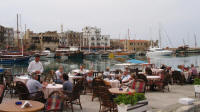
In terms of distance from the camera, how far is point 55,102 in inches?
222

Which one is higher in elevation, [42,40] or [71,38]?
[71,38]

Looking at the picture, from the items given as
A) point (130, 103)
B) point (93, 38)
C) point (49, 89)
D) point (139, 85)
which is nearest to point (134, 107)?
point (130, 103)

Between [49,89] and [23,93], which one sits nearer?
[23,93]

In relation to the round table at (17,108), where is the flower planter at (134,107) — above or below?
below

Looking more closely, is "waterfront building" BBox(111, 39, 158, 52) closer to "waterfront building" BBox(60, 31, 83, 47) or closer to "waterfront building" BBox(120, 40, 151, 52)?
Result: "waterfront building" BBox(120, 40, 151, 52)

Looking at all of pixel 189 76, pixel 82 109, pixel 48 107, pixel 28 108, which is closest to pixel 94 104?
pixel 82 109

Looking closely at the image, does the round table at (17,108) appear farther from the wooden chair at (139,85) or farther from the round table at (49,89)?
the wooden chair at (139,85)


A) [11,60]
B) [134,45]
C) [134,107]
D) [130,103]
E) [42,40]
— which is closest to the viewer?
[130,103]

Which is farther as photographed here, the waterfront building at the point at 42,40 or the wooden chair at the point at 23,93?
the waterfront building at the point at 42,40

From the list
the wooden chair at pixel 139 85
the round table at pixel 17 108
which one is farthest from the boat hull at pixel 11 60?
the round table at pixel 17 108

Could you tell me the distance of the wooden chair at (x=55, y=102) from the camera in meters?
5.51

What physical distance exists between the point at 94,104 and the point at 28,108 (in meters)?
4.11

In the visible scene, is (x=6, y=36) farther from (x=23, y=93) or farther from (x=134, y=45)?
(x=23, y=93)

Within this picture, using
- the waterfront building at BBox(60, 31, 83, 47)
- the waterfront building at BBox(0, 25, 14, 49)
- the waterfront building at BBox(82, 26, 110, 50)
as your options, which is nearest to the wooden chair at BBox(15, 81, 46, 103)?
the waterfront building at BBox(0, 25, 14, 49)
